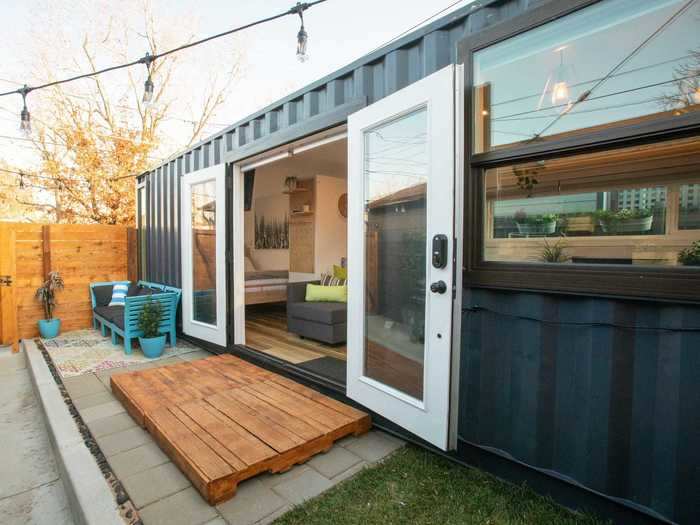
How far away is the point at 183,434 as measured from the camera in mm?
2246

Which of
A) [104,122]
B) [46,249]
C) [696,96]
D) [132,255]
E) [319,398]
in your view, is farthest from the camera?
[104,122]

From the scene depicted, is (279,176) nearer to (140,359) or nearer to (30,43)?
(140,359)

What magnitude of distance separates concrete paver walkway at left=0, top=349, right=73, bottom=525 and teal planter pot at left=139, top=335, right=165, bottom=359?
1018 millimetres

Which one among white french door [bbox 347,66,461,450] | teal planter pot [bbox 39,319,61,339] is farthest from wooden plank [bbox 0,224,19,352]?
white french door [bbox 347,66,461,450]

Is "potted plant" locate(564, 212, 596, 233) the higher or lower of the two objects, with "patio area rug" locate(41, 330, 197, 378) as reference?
higher

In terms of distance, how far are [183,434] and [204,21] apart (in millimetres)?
11147

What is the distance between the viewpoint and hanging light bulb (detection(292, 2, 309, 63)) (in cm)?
262

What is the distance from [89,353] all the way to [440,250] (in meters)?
4.51

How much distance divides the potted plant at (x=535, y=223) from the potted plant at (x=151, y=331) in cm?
403

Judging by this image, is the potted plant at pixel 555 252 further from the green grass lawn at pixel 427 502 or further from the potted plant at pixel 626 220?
the green grass lawn at pixel 427 502

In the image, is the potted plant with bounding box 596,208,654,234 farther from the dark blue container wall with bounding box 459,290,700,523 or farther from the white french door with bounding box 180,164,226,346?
the white french door with bounding box 180,164,226,346

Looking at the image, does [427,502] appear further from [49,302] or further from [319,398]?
[49,302]

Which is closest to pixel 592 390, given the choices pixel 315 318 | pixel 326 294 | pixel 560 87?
pixel 560 87

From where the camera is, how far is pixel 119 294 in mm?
5766
